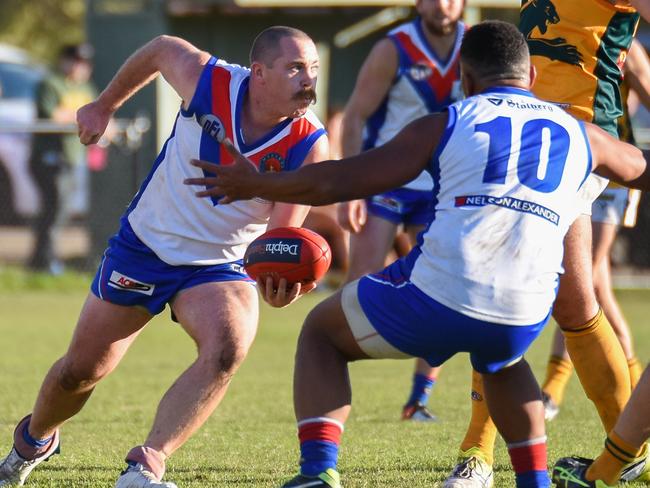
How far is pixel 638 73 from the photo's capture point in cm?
595

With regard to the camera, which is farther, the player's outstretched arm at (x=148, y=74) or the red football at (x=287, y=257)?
the player's outstretched arm at (x=148, y=74)

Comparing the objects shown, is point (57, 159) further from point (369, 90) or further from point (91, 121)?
point (91, 121)

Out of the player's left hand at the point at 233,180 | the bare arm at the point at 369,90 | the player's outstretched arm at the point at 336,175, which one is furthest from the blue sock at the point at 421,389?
the player's left hand at the point at 233,180

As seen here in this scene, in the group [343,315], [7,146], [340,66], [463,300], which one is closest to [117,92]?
[343,315]

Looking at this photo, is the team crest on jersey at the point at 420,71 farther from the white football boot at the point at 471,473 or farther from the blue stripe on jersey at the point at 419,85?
the white football boot at the point at 471,473

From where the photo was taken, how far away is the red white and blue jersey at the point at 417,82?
288 inches

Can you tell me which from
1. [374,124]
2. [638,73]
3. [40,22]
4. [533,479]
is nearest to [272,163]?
[533,479]

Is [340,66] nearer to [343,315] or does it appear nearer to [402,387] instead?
[402,387]

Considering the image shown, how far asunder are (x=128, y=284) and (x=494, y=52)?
1742 millimetres

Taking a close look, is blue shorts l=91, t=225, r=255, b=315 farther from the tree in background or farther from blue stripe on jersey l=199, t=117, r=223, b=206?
the tree in background

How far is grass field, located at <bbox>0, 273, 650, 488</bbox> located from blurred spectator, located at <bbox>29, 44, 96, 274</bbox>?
2.67 m

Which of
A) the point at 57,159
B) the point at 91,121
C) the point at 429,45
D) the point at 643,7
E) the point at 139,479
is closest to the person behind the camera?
the point at 139,479

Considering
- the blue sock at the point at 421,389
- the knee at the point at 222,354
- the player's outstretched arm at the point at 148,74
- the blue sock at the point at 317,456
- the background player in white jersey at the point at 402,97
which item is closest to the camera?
the blue sock at the point at 317,456

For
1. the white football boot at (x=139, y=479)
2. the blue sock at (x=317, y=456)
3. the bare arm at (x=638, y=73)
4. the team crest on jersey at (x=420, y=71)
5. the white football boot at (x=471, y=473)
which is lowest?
the white football boot at (x=471, y=473)
